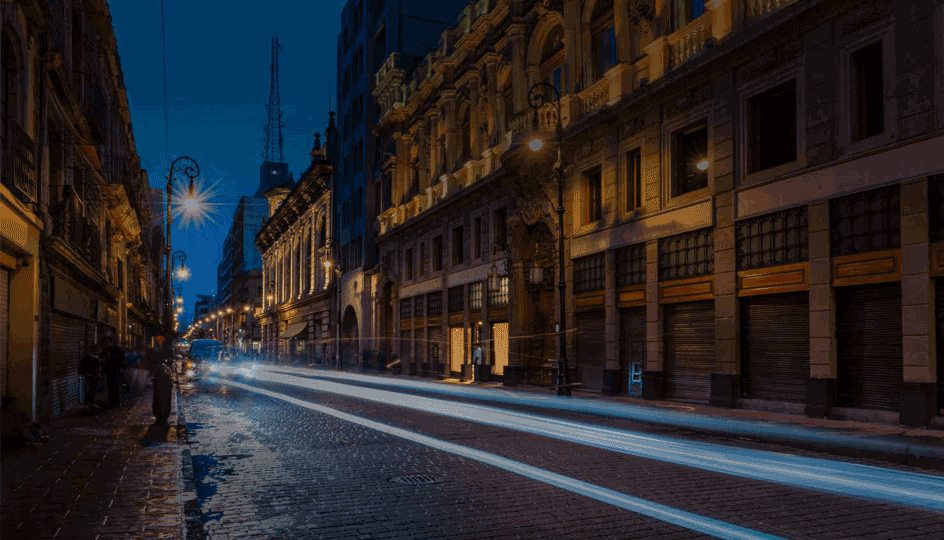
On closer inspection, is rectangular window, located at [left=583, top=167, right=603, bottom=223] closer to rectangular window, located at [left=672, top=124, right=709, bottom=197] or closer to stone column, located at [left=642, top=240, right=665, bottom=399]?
stone column, located at [left=642, top=240, right=665, bottom=399]

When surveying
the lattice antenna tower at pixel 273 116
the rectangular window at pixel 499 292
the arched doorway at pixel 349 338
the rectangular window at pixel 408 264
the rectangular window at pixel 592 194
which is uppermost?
the lattice antenna tower at pixel 273 116

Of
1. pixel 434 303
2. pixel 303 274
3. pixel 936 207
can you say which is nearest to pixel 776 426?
pixel 936 207

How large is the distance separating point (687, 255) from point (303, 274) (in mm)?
53926

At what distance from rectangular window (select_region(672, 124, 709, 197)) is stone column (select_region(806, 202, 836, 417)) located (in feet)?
14.9

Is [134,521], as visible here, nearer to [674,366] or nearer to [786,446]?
[786,446]

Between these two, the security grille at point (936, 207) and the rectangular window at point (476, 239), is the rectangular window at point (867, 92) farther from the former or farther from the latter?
the rectangular window at point (476, 239)

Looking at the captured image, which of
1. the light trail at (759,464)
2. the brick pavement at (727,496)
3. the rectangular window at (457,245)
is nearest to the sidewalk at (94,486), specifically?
the brick pavement at (727,496)

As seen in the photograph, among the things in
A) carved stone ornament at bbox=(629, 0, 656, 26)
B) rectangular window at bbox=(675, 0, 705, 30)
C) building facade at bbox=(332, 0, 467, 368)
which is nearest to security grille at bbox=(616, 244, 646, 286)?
rectangular window at bbox=(675, 0, 705, 30)

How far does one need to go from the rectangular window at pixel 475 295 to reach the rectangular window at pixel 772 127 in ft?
56.0

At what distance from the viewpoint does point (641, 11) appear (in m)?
22.7

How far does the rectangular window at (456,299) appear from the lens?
36.2 m

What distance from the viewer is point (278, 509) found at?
25.2 ft

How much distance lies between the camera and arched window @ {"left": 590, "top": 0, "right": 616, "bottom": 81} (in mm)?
24672

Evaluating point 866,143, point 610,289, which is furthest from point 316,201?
point 866,143
